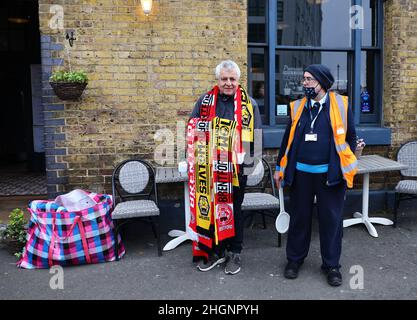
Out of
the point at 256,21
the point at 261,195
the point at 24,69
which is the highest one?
the point at 256,21

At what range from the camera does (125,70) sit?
5.12 meters

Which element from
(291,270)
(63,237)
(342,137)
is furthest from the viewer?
(63,237)

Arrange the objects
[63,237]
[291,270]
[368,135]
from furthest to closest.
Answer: [368,135]
[63,237]
[291,270]

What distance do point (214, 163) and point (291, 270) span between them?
121 centimetres

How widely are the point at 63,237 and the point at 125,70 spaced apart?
2083 mm

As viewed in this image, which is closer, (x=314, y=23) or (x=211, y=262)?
(x=211, y=262)

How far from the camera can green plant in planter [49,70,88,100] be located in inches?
188

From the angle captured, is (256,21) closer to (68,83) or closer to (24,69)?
(68,83)

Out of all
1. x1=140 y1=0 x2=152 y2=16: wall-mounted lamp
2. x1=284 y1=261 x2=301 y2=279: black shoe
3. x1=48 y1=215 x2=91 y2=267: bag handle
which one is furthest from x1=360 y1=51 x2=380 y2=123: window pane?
x1=48 y1=215 x2=91 y2=267: bag handle

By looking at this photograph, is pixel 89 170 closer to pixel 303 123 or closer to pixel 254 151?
pixel 254 151

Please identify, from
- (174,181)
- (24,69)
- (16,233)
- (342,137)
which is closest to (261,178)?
(174,181)

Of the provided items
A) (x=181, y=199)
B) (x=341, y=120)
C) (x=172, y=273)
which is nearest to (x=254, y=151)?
(x=341, y=120)

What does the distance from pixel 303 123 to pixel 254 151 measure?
525 millimetres

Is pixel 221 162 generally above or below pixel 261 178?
above
